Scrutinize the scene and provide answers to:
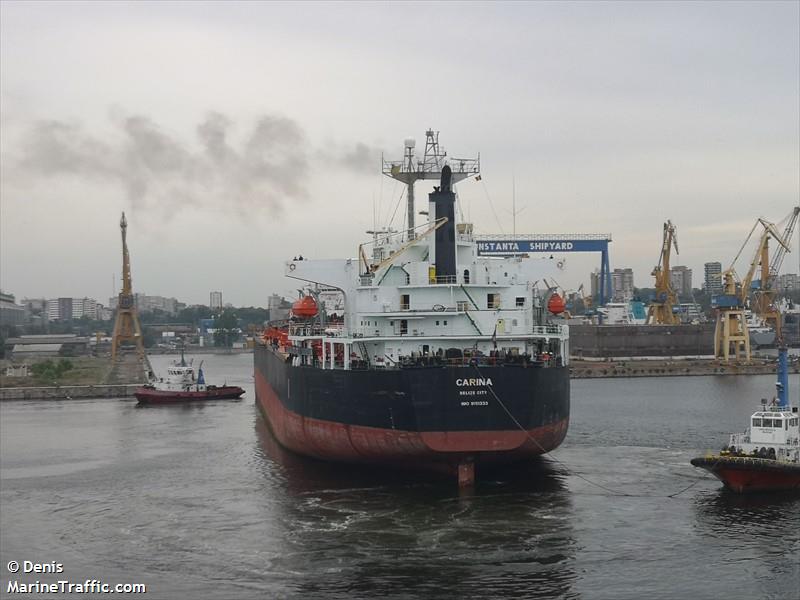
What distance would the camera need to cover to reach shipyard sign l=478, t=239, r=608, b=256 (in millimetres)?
113750

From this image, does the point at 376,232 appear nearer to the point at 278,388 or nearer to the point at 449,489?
the point at 278,388

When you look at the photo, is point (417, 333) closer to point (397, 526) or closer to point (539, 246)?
point (397, 526)

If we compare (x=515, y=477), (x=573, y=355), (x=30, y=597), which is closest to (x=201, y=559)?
(x=30, y=597)

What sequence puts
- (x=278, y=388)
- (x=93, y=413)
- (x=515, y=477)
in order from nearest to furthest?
(x=515, y=477), (x=278, y=388), (x=93, y=413)

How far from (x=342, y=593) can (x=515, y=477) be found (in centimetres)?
1216

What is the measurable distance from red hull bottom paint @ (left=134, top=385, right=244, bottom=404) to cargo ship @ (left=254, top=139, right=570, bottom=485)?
30298 millimetres

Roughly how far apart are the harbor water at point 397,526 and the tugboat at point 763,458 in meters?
0.59

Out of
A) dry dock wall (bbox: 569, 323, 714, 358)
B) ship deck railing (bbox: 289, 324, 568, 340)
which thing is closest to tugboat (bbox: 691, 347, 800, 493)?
ship deck railing (bbox: 289, 324, 568, 340)

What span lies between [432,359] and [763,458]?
34.6ft

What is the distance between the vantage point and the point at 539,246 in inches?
4478

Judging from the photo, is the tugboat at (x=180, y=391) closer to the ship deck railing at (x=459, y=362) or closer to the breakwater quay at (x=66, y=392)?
the breakwater quay at (x=66, y=392)

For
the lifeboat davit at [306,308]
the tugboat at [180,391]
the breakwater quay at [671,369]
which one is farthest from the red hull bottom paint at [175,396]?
the breakwater quay at [671,369]

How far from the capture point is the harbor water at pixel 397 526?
2150 centimetres

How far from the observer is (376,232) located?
1585 inches
